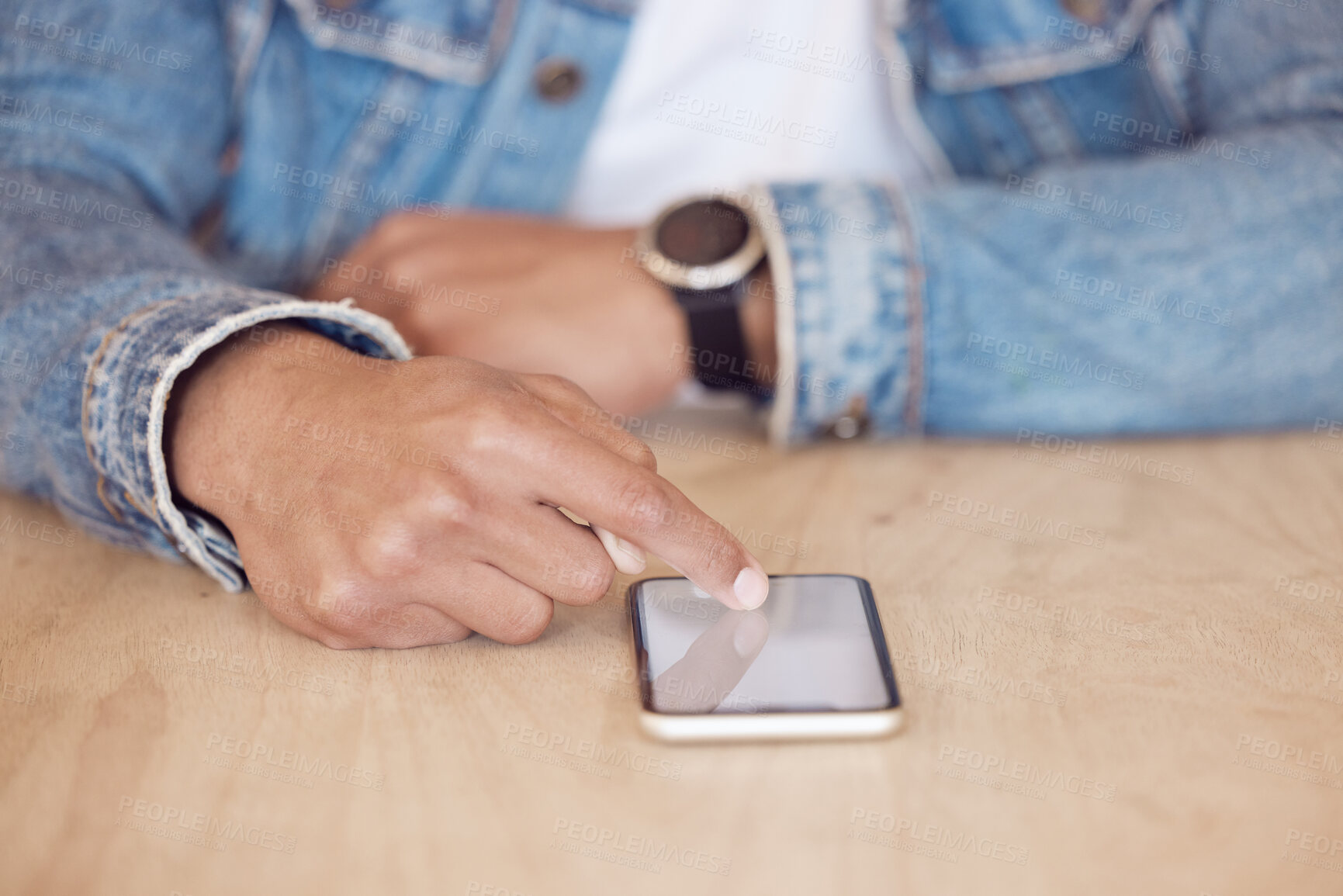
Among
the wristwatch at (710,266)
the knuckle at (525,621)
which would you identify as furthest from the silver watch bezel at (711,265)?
the knuckle at (525,621)

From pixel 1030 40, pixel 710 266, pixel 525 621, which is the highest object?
pixel 1030 40

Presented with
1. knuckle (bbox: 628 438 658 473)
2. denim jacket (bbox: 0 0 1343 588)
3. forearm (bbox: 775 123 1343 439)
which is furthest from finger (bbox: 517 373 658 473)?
forearm (bbox: 775 123 1343 439)

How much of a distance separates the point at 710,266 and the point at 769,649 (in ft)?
1.02

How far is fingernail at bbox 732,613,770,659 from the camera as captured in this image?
1.53 feet

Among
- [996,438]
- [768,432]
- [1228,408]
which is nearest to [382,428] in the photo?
[768,432]

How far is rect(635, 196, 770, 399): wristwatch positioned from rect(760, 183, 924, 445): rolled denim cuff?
0.08ft

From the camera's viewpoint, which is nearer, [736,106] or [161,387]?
[161,387]

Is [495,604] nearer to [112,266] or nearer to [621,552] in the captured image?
[621,552]

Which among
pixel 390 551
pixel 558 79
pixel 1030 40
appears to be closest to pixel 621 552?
pixel 390 551

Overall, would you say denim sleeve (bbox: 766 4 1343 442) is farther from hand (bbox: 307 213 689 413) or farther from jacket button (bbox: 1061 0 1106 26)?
jacket button (bbox: 1061 0 1106 26)

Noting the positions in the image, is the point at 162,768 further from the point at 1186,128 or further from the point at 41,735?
the point at 1186,128

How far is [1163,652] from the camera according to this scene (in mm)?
488

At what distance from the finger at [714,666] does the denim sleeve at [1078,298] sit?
0.78 feet

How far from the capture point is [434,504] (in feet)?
1.48
